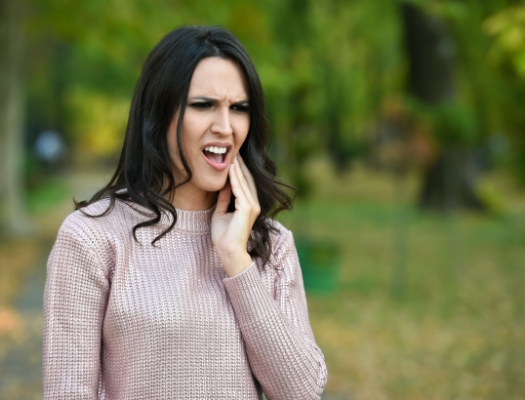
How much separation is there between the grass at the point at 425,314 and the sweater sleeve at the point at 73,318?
1081 mm

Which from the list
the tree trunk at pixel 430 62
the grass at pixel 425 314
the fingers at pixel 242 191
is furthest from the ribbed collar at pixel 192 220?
the tree trunk at pixel 430 62

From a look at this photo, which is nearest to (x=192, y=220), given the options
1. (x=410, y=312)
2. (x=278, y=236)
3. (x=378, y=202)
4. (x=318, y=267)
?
(x=278, y=236)

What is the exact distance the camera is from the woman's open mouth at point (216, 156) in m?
2.29

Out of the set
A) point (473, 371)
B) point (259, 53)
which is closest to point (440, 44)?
point (259, 53)

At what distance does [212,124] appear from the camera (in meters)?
2.26

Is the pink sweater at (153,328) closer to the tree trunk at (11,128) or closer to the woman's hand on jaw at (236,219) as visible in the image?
the woman's hand on jaw at (236,219)

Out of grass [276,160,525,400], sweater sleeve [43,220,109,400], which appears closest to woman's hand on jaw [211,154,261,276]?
sweater sleeve [43,220,109,400]

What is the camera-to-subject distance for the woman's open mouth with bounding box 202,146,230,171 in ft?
7.52

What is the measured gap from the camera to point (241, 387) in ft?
7.12

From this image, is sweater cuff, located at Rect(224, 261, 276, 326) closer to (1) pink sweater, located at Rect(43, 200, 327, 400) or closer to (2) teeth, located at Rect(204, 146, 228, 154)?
(1) pink sweater, located at Rect(43, 200, 327, 400)

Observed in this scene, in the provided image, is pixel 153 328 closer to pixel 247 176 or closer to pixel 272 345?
pixel 272 345

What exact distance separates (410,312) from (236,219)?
773 centimetres

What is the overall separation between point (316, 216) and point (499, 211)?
16.1 feet

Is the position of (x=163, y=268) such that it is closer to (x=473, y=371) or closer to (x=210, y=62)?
(x=210, y=62)
